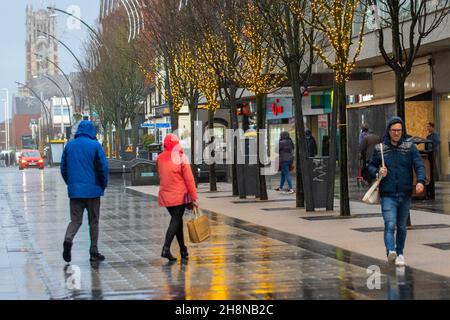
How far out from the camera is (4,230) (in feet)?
63.5

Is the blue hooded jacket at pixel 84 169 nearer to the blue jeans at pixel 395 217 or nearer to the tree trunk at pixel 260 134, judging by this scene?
the blue jeans at pixel 395 217

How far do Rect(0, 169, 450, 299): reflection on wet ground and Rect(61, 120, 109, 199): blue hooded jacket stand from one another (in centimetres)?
97

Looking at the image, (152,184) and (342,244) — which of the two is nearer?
(342,244)

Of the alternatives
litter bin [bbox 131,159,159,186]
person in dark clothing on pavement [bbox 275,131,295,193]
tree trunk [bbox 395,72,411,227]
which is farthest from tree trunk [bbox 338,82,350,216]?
litter bin [bbox 131,159,159,186]

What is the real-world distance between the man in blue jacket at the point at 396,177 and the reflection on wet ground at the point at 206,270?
38 cm

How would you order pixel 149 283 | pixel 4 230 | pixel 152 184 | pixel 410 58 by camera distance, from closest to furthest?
1. pixel 149 283
2. pixel 410 58
3. pixel 4 230
4. pixel 152 184

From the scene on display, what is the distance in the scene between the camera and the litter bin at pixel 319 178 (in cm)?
2223

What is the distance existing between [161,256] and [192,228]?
0.67 meters

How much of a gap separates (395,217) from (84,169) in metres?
4.15

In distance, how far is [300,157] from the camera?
22.8 metres

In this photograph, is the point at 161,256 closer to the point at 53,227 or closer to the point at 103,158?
the point at 103,158

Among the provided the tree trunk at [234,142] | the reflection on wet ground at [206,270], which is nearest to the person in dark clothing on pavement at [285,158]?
the tree trunk at [234,142]
